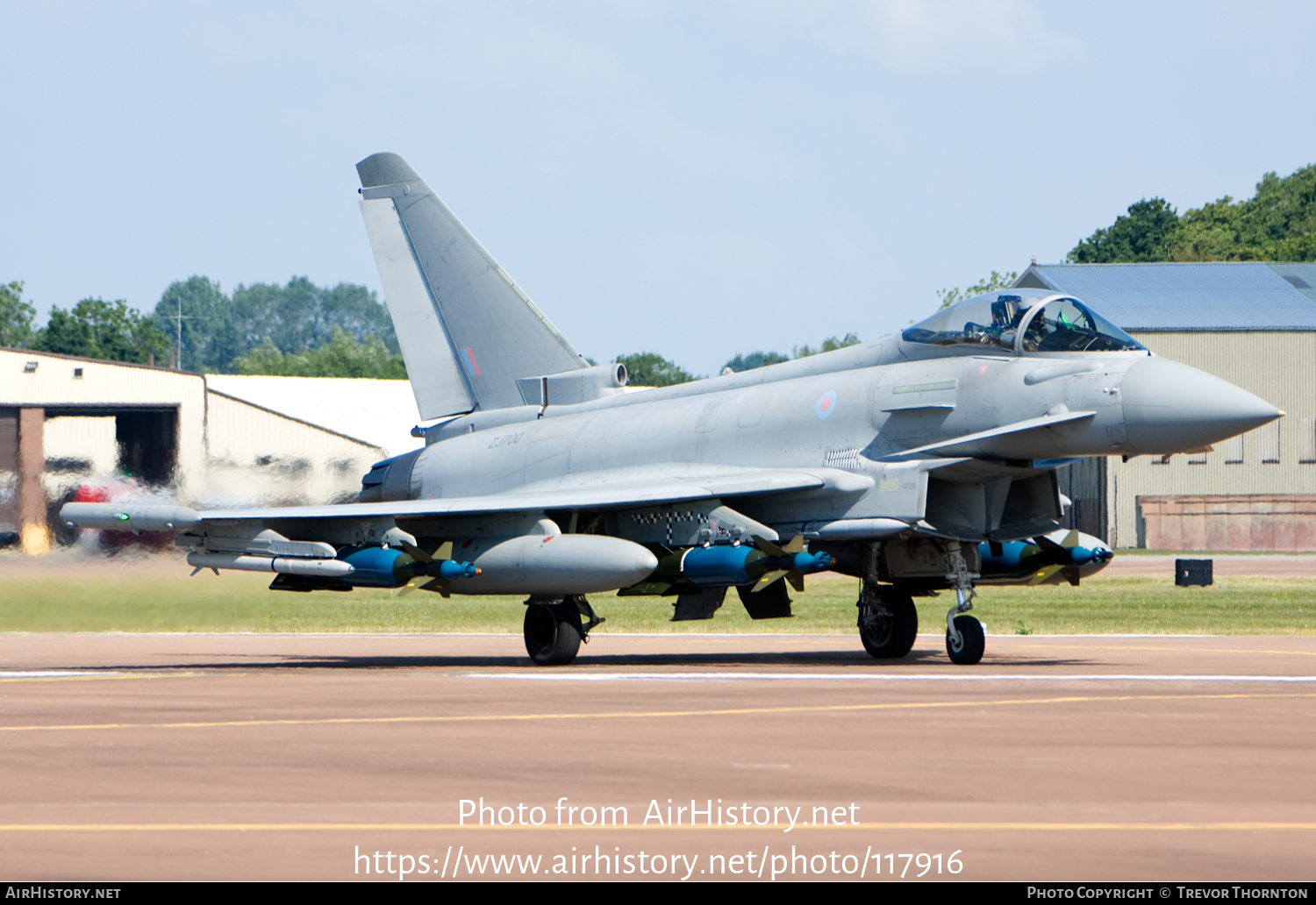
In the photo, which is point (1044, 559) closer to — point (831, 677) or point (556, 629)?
point (831, 677)

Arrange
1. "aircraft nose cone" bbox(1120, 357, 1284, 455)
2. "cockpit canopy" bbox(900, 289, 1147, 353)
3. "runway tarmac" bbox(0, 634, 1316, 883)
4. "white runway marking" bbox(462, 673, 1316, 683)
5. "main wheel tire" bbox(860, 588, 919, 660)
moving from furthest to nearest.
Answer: "main wheel tire" bbox(860, 588, 919, 660)
"cockpit canopy" bbox(900, 289, 1147, 353)
"aircraft nose cone" bbox(1120, 357, 1284, 455)
"white runway marking" bbox(462, 673, 1316, 683)
"runway tarmac" bbox(0, 634, 1316, 883)

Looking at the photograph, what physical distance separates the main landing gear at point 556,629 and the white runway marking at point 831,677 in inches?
44.8

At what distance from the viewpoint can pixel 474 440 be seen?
22.0 metres

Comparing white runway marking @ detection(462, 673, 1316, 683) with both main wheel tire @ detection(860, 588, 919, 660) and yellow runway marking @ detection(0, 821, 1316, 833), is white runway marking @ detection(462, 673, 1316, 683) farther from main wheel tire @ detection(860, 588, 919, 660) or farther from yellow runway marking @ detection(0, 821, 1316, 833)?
yellow runway marking @ detection(0, 821, 1316, 833)

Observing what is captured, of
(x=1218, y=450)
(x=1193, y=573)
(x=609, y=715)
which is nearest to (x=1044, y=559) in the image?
(x=609, y=715)

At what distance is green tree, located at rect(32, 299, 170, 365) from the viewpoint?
401 feet

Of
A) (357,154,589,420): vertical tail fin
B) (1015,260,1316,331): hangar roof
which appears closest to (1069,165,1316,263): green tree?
(1015,260,1316,331): hangar roof

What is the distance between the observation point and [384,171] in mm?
23625

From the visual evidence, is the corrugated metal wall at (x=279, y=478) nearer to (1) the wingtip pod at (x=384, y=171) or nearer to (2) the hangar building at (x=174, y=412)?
(1) the wingtip pod at (x=384, y=171)

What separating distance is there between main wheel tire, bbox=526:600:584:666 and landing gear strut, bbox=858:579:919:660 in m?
3.13

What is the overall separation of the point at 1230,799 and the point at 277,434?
4549 cm

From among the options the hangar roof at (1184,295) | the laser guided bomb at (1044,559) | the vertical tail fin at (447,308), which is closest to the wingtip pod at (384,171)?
the vertical tail fin at (447,308)

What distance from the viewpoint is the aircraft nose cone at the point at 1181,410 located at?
1605 centimetres

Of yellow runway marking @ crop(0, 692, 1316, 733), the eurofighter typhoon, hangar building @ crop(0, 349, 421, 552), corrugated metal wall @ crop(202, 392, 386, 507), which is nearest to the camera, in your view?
yellow runway marking @ crop(0, 692, 1316, 733)
